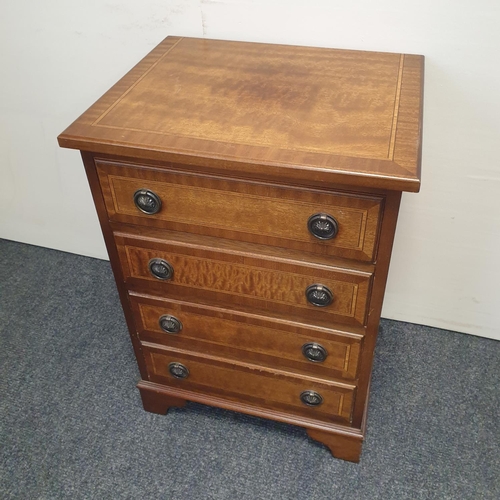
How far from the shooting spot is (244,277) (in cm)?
106

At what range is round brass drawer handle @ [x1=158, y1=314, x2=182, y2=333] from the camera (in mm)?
1216

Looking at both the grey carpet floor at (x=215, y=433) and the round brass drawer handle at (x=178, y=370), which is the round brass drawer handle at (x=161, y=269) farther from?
the grey carpet floor at (x=215, y=433)

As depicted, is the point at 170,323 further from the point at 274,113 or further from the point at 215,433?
the point at 274,113

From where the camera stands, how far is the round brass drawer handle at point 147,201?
0.99 metres

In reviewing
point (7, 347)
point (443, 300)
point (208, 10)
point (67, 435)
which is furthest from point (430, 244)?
point (7, 347)

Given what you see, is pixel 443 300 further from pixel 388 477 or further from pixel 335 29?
pixel 335 29

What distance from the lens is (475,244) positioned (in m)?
1.46

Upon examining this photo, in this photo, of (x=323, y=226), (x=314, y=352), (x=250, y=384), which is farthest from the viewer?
(x=250, y=384)

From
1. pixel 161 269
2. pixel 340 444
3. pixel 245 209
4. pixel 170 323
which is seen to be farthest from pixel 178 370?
pixel 245 209

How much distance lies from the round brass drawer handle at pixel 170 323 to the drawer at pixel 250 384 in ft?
0.25

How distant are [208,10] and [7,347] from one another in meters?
1.16

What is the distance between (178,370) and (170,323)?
0.17m

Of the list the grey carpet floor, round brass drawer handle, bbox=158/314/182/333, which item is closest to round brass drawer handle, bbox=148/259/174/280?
round brass drawer handle, bbox=158/314/182/333

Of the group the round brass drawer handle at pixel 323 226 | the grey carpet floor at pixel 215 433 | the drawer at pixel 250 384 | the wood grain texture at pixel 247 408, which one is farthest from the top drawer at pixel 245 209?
the grey carpet floor at pixel 215 433
